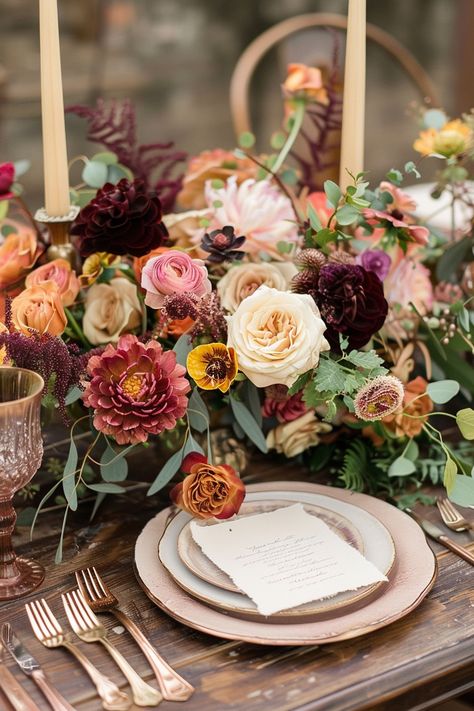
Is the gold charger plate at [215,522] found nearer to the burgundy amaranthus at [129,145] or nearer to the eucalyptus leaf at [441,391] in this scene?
the eucalyptus leaf at [441,391]

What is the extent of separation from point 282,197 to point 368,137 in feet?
14.3

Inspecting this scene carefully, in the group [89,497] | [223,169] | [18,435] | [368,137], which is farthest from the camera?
[368,137]

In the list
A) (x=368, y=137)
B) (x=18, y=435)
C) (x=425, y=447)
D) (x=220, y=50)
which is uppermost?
(x=18, y=435)

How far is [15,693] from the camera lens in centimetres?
72

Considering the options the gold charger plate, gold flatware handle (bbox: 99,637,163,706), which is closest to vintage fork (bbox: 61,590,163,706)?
gold flatware handle (bbox: 99,637,163,706)

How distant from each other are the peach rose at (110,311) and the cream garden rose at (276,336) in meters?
0.16

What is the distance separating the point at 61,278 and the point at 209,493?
0.31 m

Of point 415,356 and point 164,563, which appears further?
point 415,356

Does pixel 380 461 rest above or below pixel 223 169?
below

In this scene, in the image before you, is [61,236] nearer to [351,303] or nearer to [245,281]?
[245,281]

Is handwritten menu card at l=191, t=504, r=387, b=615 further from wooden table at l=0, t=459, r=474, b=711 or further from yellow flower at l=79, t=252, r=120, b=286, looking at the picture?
yellow flower at l=79, t=252, r=120, b=286

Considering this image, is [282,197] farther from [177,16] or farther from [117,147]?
[177,16]

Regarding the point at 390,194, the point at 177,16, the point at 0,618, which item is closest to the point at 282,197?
the point at 390,194

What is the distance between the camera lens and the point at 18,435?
804mm
